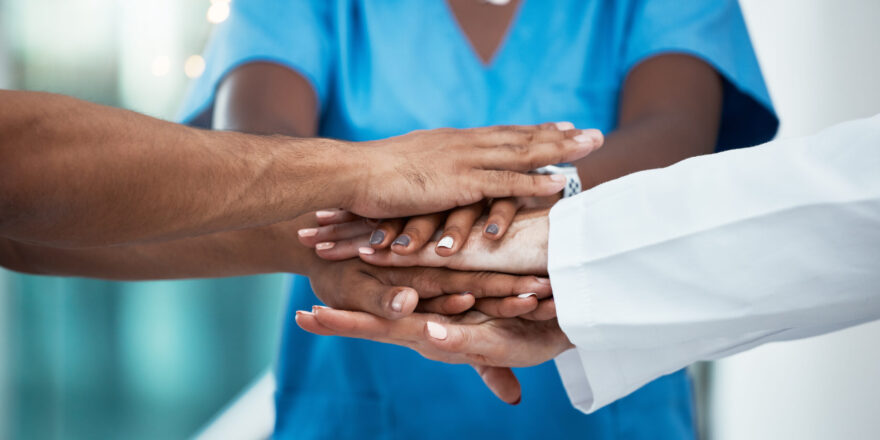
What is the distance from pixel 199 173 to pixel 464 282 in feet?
1.05

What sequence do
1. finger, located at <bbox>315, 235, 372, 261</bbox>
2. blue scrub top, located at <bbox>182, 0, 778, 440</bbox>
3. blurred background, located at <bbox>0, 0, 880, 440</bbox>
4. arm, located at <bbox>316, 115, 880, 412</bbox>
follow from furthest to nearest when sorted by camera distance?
blurred background, located at <bbox>0, 0, 880, 440</bbox> < blue scrub top, located at <bbox>182, 0, 778, 440</bbox> < finger, located at <bbox>315, 235, 372, 261</bbox> < arm, located at <bbox>316, 115, 880, 412</bbox>

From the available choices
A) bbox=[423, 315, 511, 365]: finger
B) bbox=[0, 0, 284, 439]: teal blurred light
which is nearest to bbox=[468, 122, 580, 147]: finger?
bbox=[423, 315, 511, 365]: finger

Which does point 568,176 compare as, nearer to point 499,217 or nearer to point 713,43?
point 499,217

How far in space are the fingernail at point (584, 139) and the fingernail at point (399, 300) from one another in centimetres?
26

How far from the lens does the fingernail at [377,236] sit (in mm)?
771

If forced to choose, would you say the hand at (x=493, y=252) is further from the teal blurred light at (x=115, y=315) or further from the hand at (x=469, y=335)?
the teal blurred light at (x=115, y=315)

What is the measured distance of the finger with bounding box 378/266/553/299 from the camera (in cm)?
75

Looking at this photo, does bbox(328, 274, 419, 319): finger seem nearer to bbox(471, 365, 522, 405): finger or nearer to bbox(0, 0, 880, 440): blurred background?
bbox(471, 365, 522, 405): finger

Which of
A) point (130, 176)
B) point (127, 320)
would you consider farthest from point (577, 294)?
point (127, 320)

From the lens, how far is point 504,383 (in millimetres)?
792

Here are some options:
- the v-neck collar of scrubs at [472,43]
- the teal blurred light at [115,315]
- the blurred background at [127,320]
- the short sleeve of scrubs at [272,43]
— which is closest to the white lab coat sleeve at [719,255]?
the v-neck collar of scrubs at [472,43]

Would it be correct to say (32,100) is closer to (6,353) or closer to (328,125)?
(328,125)

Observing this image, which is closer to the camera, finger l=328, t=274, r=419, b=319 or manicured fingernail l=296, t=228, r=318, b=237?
finger l=328, t=274, r=419, b=319

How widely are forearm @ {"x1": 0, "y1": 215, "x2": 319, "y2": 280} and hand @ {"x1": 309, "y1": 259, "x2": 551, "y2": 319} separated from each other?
5 centimetres
